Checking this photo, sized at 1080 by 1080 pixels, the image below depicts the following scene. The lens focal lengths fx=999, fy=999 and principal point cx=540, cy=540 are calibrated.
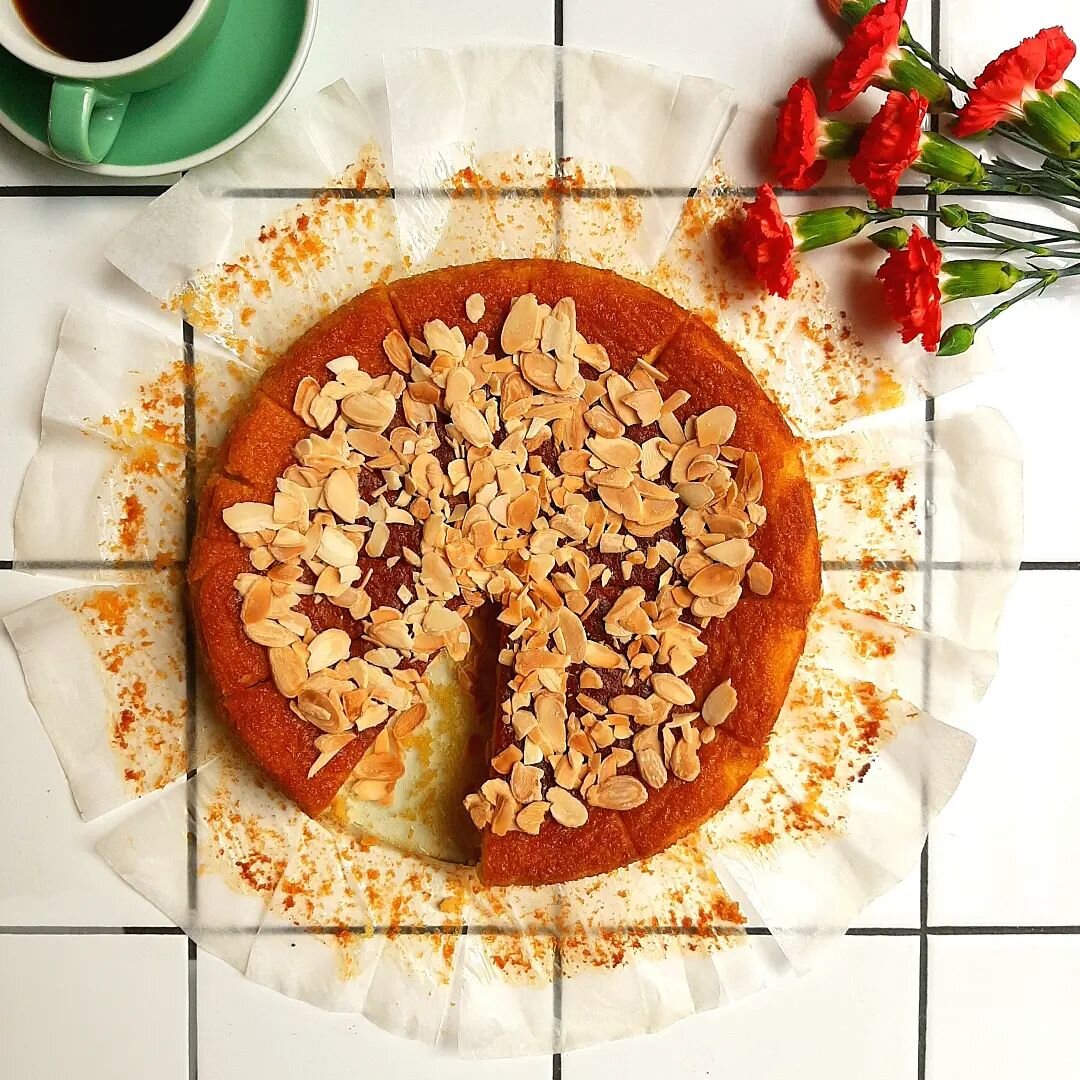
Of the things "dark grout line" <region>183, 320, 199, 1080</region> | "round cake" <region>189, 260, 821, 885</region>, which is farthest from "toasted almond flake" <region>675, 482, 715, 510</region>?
"dark grout line" <region>183, 320, 199, 1080</region>

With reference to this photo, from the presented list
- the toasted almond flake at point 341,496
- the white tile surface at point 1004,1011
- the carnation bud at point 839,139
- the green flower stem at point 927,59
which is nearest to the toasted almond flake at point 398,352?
the toasted almond flake at point 341,496

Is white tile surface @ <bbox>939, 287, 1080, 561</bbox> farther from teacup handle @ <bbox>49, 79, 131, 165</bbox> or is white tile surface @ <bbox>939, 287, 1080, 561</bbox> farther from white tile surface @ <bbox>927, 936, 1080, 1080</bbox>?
teacup handle @ <bbox>49, 79, 131, 165</bbox>

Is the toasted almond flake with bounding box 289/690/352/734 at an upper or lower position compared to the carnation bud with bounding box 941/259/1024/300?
lower

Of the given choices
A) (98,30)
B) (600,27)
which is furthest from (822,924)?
(98,30)

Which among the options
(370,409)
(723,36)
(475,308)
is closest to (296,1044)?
(370,409)

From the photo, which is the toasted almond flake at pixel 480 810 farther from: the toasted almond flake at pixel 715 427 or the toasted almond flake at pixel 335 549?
the toasted almond flake at pixel 715 427

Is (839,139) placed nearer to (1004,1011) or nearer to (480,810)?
(480,810)

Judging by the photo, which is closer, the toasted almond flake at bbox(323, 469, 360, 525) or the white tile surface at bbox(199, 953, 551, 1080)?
the toasted almond flake at bbox(323, 469, 360, 525)
